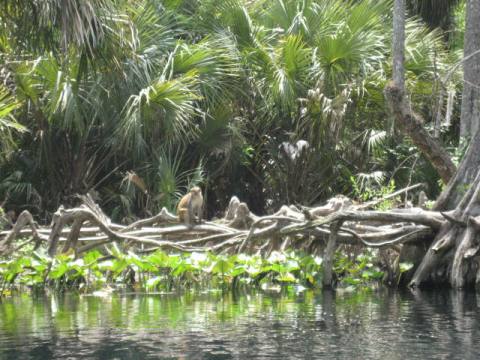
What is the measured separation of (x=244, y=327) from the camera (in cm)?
823

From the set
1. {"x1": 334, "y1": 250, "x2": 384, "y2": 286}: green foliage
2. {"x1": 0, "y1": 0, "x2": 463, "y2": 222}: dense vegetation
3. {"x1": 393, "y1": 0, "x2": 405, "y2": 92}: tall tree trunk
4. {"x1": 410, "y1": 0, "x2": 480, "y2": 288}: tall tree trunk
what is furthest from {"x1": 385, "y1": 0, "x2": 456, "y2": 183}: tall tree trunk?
{"x1": 0, "y1": 0, "x2": 463, "y2": 222}: dense vegetation

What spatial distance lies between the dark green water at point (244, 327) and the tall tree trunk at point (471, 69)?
571 cm

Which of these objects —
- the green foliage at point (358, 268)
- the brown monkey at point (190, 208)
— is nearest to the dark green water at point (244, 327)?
the green foliage at point (358, 268)

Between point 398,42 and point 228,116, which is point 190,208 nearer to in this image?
point 398,42

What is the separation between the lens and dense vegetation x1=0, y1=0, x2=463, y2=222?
16.5 meters

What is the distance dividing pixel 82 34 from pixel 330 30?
893 centimetres

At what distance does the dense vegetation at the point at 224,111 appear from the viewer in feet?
54.3

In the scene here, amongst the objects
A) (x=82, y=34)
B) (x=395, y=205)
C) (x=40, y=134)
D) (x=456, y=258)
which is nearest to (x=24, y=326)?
(x=82, y=34)

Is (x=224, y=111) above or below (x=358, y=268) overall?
above

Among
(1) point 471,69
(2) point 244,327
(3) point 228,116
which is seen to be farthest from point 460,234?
(3) point 228,116

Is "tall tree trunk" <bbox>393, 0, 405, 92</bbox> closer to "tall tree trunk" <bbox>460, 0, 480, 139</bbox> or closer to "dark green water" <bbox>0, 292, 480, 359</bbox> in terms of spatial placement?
"tall tree trunk" <bbox>460, 0, 480, 139</bbox>

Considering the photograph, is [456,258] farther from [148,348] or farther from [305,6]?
[305,6]

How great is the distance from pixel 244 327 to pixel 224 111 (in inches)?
401

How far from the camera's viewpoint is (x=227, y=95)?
1800cm
